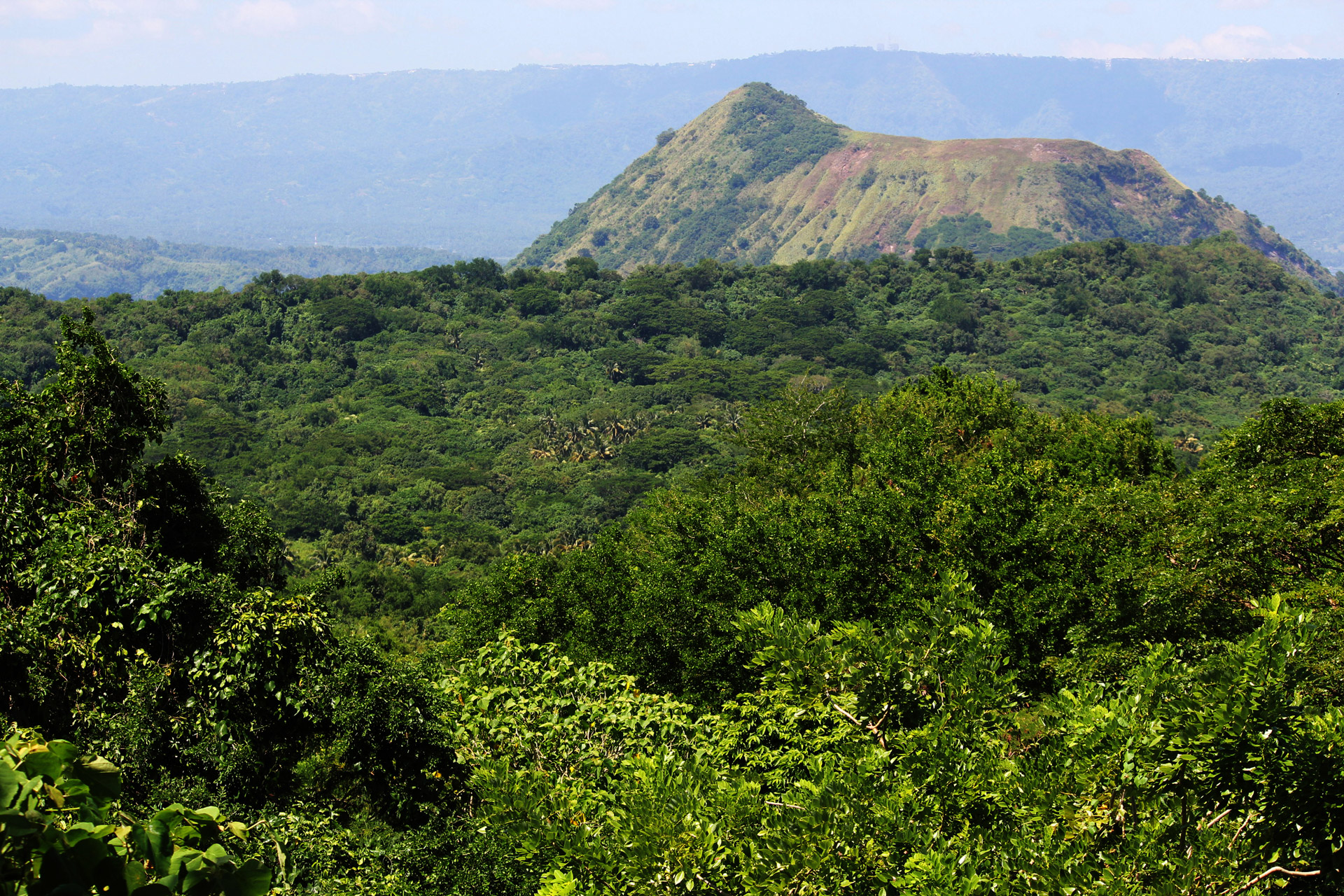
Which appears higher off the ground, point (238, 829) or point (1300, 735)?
point (238, 829)

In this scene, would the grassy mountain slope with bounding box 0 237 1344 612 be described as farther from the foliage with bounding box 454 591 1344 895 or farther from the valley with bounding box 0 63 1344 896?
the foliage with bounding box 454 591 1344 895

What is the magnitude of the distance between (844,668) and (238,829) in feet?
21.7

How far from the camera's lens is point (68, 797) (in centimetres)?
423

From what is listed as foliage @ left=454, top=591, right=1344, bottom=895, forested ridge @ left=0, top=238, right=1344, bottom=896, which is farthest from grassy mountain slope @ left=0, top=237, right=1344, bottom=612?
foliage @ left=454, top=591, right=1344, bottom=895

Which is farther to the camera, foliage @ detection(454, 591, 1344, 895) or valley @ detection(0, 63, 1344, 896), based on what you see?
valley @ detection(0, 63, 1344, 896)

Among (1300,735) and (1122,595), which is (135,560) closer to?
(1300,735)

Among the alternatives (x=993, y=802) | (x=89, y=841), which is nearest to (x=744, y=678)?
(x=993, y=802)

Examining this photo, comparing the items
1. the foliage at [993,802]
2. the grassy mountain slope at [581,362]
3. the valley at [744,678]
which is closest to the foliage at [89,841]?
the valley at [744,678]

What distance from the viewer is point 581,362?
134 m

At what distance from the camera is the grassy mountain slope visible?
86.0 meters

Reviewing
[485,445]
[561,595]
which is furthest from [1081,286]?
[561,595]

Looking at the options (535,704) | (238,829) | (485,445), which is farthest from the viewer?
(485,445)

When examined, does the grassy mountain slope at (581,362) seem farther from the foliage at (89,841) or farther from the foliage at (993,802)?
the foliage at (89,841)

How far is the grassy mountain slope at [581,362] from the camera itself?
86000mm
